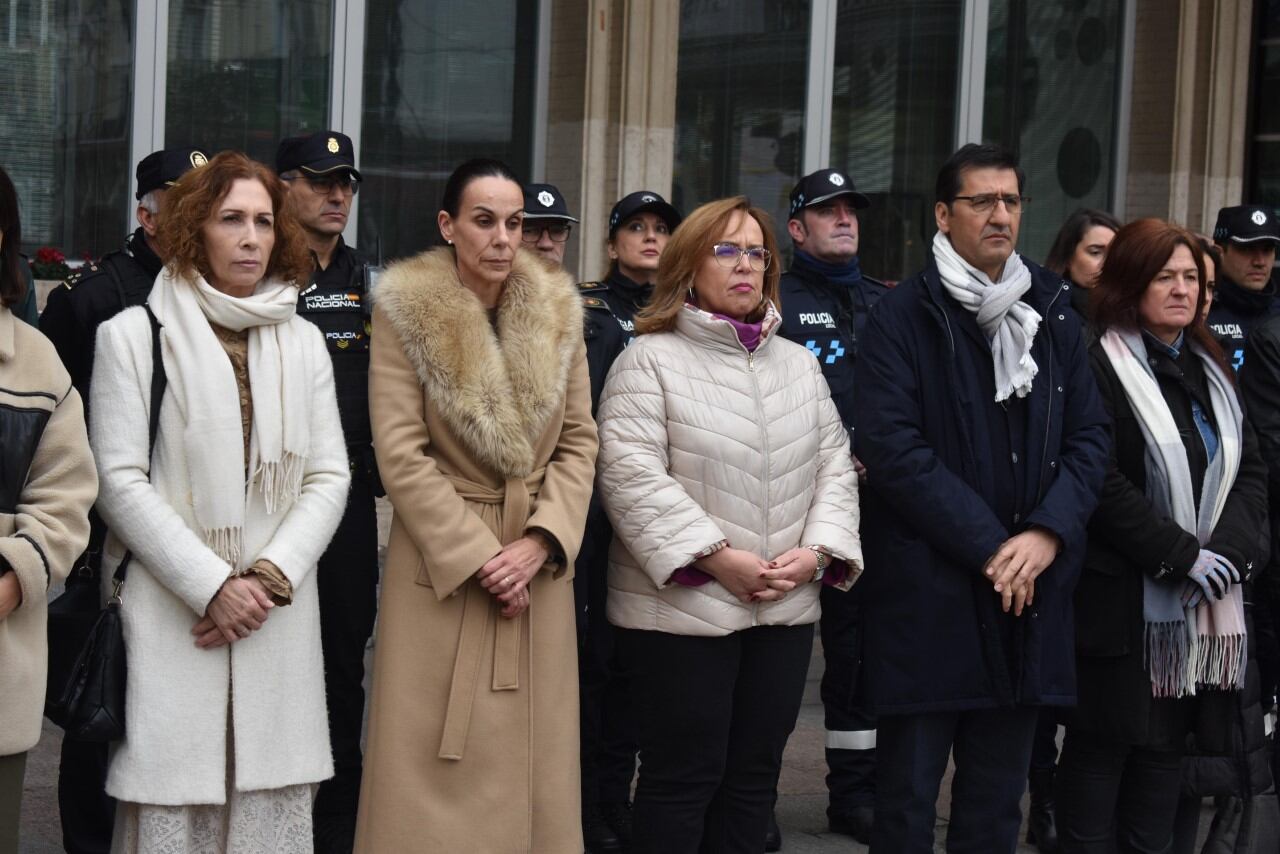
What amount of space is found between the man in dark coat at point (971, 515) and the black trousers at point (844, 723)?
1072mm

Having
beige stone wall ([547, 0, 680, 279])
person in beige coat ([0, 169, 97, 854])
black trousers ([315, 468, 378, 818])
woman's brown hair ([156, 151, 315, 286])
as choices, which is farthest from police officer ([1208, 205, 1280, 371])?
person in beige coat ([0, 169, 97, 854])

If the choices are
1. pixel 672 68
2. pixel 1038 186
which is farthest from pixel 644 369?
pixel 1038 186

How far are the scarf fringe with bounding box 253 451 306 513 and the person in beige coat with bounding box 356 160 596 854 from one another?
0.21m

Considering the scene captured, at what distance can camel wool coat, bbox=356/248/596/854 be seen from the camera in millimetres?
4145

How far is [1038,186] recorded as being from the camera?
427 inches

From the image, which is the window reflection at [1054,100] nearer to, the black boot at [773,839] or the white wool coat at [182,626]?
the black boot at [773,839]

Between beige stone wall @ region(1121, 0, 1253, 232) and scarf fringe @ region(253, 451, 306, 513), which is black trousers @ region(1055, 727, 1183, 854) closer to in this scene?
scarf fringe @ region(253, 451, 306, 513)

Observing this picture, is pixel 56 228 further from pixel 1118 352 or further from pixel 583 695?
pixel 1118 352

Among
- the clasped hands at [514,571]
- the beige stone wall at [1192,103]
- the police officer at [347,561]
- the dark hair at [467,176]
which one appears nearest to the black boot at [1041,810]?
the police officer at [347,561]

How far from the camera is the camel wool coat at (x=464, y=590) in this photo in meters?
4.14

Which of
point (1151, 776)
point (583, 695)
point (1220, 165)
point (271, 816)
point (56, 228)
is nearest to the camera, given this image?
point (271, 816)

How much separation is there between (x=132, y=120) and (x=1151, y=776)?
5.28 m

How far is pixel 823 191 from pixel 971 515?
6.39ft

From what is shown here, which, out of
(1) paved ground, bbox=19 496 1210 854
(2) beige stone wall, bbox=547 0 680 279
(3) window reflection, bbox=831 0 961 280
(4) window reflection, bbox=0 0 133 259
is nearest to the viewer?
(1) paved ground, bbox=19 496 1210 854
